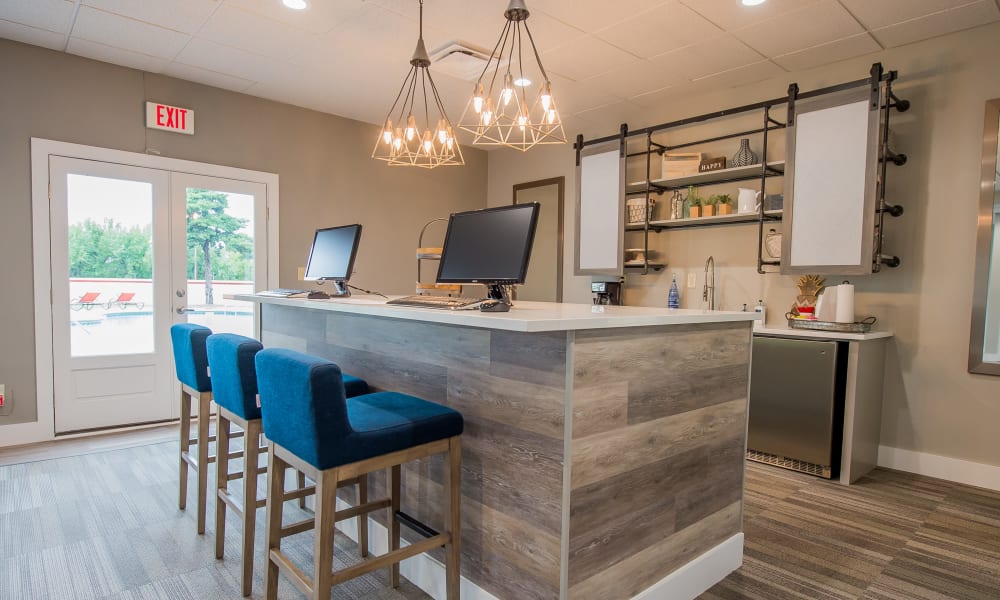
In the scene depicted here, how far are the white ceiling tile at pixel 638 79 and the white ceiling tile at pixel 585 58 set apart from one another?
0.32ft

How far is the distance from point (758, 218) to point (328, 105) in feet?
12.7

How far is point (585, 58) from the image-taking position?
12.4 feet

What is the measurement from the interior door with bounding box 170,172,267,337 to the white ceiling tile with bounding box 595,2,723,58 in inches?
130

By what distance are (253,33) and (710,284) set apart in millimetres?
3914

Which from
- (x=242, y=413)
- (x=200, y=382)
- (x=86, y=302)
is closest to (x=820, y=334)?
(x=242, y=413)

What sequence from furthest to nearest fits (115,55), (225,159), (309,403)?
(225,159) < (115,55) < (309,403)

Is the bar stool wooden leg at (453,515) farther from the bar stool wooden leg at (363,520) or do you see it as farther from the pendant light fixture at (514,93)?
the pendant light fixture at (514,93)

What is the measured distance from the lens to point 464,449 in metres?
1.87

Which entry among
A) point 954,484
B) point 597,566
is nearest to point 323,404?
point 597,566

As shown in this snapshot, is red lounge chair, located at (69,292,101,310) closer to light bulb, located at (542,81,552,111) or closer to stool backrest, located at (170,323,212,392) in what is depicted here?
stool backrest, located at (170,323,212,392)

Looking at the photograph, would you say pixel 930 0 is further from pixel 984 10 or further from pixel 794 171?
pixel 794 171

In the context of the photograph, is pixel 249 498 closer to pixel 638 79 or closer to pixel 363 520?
pixel 363 520

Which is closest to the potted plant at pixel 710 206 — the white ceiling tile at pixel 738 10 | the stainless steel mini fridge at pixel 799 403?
the stainless steel mini fridge at pixel 799 403

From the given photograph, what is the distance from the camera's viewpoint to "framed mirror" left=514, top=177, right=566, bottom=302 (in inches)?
230
